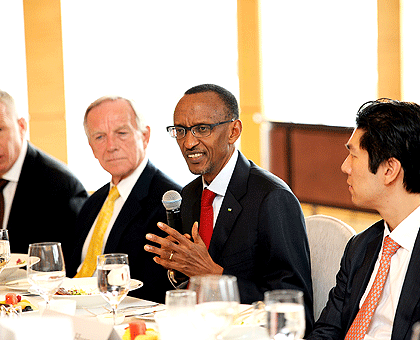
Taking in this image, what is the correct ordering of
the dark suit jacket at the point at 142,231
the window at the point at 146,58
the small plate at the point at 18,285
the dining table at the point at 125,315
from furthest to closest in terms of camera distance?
the window at the point at 146,58
the dark suit jacket at the point at 142,231
the small plate at the point at 18,285
the dining table at the point at 125,315

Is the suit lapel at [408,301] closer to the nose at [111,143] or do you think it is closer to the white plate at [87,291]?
the white plate at [87,291]

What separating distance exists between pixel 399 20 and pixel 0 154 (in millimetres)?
4089

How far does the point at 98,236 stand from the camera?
9.59 feet

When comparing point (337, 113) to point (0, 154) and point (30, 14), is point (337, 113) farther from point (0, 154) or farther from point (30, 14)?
point (0, 154)

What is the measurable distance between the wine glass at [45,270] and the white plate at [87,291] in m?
0.27

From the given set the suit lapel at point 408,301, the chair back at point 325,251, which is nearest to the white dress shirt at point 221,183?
the chair back at point 325,251

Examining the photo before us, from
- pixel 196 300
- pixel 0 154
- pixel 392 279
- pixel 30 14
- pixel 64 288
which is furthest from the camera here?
pixel 30 14

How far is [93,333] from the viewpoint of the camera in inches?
52.9

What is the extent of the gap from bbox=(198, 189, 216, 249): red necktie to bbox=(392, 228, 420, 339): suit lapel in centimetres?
93

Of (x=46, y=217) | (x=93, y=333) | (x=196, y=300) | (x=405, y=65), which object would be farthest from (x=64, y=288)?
(x=405, y=65)

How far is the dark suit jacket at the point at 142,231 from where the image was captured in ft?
8.70

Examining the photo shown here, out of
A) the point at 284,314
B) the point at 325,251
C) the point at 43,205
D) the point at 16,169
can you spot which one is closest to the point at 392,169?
the point at 325,251

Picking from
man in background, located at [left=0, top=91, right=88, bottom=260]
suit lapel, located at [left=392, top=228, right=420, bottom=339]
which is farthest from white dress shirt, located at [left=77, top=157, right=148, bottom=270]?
suit lapel, located at [left=392, top=228, right=420, bottom=339]

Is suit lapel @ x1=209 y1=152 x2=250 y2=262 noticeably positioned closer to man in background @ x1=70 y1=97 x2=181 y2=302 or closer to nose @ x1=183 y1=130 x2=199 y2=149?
nose @ x1=183 y1=130 x2=199 y2=149
